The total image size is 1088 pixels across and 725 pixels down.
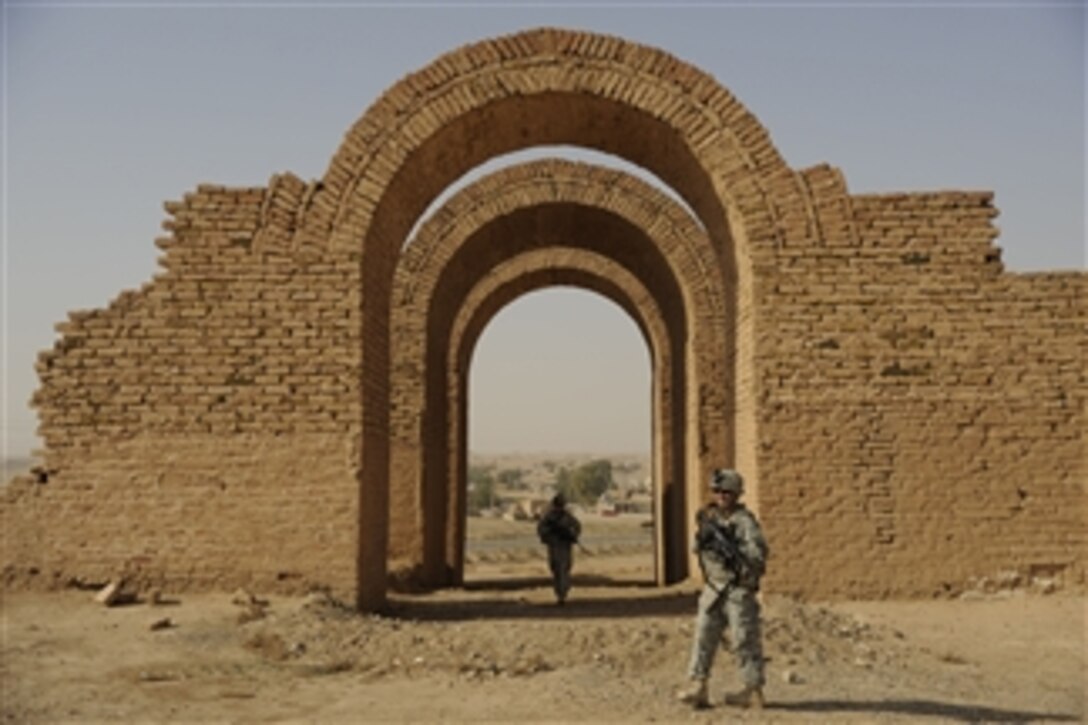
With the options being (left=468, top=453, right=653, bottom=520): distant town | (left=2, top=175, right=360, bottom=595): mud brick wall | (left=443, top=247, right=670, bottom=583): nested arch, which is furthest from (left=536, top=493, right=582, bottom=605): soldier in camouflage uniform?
(left=468, top=453, right=653, bottom=520): distant town

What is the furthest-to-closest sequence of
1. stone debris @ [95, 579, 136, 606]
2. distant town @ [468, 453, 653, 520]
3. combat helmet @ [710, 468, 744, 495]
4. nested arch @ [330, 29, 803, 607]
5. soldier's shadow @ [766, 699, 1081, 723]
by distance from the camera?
1. distant town @ [468, 453, 653, 520]
2. nested arch @ [330, 29, 803, 607]
3. stone debris @ [95, 579, 136, 606]
4. combat helmet @ [710, 468, 744, 495]
5. soldier's shadow @ [766, 699, 1081, 723]

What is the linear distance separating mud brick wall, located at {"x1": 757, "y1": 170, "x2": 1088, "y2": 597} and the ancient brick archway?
4.18m

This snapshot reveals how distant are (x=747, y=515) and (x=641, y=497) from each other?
6519 centimetres

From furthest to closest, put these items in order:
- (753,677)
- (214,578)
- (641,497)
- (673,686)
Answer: (641,497), (214,578), (673,686), (753,677)

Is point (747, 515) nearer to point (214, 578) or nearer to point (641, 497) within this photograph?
point (214, 578)

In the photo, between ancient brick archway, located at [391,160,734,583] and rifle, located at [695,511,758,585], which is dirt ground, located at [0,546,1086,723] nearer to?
rifle, located at [695,511,758,585]

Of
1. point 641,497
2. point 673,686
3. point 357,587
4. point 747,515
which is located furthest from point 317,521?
point 641,497

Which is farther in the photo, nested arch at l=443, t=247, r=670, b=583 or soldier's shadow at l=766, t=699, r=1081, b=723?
nested arch at l=443, t=247, r=670, b=583

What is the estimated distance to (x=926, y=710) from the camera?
5750 millimetres

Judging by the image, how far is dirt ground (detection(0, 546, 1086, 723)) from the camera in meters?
5.74

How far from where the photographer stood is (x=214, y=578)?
28.3 feet

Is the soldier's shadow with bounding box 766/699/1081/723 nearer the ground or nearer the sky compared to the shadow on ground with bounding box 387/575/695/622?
nearer the sky

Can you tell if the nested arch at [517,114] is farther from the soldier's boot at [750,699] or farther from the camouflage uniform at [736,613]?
the soldier's boot at [750,699]

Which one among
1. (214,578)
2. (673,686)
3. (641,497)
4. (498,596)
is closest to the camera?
(673,686)
